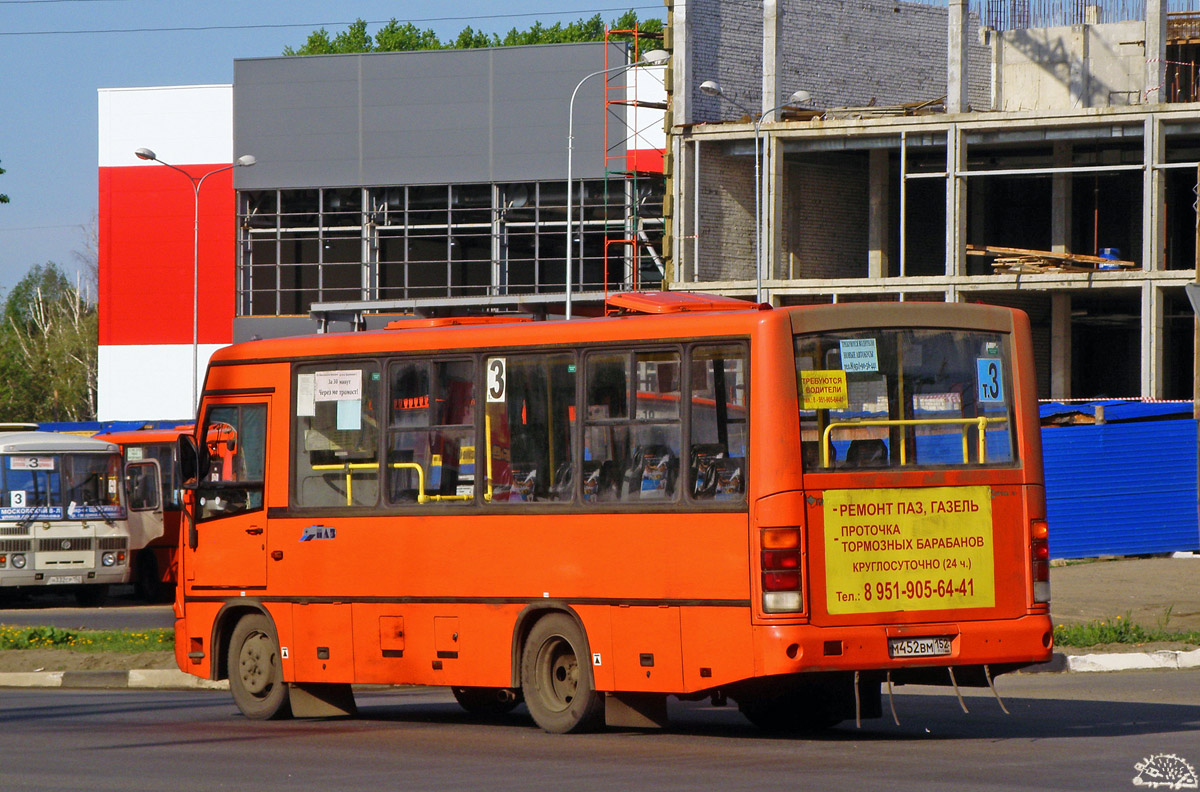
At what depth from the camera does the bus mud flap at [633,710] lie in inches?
444

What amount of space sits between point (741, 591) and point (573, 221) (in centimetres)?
4550

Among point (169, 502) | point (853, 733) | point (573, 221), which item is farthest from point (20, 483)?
point (573, 221)

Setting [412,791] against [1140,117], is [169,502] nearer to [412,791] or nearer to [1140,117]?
[412,791]

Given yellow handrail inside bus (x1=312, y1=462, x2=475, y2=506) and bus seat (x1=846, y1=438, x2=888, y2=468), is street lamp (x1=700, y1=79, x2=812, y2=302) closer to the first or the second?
yellow handrail inside bus (x1=312, y1=462, x2=475, y2=506)

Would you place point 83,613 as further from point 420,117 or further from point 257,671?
point 420,117

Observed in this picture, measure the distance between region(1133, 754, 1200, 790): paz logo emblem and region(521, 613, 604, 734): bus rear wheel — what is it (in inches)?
141

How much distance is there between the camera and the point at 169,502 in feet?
96.7

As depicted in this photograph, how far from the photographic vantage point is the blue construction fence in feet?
91.7

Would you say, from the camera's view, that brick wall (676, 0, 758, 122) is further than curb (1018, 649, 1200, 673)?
Yes

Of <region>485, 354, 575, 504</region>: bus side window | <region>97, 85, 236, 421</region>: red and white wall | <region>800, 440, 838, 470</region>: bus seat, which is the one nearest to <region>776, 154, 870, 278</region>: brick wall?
<region>97, 85, 236, 421</region>: red and white wall

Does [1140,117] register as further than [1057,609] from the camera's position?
Yes

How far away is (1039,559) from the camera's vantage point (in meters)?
10.9

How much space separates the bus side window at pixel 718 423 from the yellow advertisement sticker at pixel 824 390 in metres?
0.38

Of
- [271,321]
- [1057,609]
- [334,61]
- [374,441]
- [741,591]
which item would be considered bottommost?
[1057,609]
